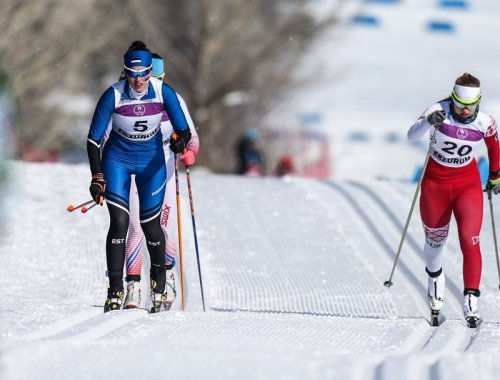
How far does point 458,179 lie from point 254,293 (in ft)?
7.71

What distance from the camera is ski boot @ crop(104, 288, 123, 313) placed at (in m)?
8.65

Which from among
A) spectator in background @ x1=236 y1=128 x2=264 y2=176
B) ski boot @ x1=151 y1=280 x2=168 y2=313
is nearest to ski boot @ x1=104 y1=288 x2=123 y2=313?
ski boot @ x1=151 y1=280 x2=168 y2=313

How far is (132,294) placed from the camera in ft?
29.3

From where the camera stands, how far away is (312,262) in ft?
38.7

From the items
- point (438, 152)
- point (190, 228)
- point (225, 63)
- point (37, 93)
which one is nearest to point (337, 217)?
point (190, 228)

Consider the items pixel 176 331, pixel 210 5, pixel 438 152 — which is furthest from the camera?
pixel 210 5

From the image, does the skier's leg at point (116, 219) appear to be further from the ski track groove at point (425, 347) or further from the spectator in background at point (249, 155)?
the spectator in background at point (249, 155)

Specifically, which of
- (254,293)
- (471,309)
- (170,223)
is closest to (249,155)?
(254,293)

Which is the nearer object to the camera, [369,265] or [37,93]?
[369,265]

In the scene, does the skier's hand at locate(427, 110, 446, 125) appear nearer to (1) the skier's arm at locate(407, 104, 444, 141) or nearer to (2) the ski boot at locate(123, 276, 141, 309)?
(1) the skier's arm at locate(407, 104, 444, 141)

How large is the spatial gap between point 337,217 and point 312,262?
5.73ft

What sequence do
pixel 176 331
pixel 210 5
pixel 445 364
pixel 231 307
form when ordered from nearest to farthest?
pixel 445 364 → pixel 176 331 → pixel 231 307 → pixel 210 5

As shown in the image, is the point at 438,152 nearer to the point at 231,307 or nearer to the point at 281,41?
the point at 231,307

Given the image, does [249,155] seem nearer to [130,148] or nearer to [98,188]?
[130,148]
